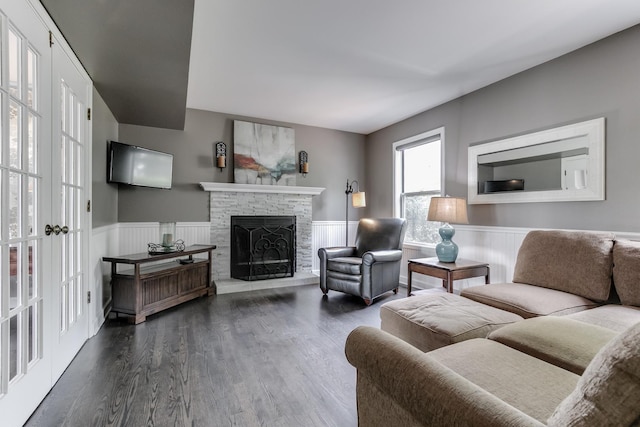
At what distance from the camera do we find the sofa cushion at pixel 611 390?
0.55 meters

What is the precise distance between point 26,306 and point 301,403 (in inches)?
59.3

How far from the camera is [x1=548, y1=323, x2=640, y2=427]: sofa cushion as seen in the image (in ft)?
1.80

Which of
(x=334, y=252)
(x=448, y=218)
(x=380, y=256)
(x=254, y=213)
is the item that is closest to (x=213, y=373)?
(x=380, y=256)

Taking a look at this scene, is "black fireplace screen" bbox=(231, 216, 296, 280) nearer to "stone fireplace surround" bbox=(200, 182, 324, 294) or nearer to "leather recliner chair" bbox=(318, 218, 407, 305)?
"stone fireplace surround" bbox=(200, 182, 324, 294)

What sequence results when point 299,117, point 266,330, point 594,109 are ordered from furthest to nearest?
1. point 299,117
2. point 266,330
3. point 594,109

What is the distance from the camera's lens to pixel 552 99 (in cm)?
280

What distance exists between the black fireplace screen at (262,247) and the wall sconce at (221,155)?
766mm

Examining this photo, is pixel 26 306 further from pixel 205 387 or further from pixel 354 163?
pixel 354 163

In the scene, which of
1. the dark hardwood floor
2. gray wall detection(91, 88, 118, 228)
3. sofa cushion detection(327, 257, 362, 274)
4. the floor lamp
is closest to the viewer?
the dark hardwood floor

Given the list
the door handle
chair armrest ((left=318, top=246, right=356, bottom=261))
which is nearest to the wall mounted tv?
the door handle

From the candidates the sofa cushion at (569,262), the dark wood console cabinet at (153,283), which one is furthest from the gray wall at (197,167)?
the sofa cushion at (569,262)

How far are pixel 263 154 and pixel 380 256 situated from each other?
2.33 m

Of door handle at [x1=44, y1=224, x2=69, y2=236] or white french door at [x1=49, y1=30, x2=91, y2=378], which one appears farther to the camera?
white french door at [x1=49, y1=30, x2=91, y2=378]

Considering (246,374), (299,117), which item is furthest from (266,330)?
(299,117)
